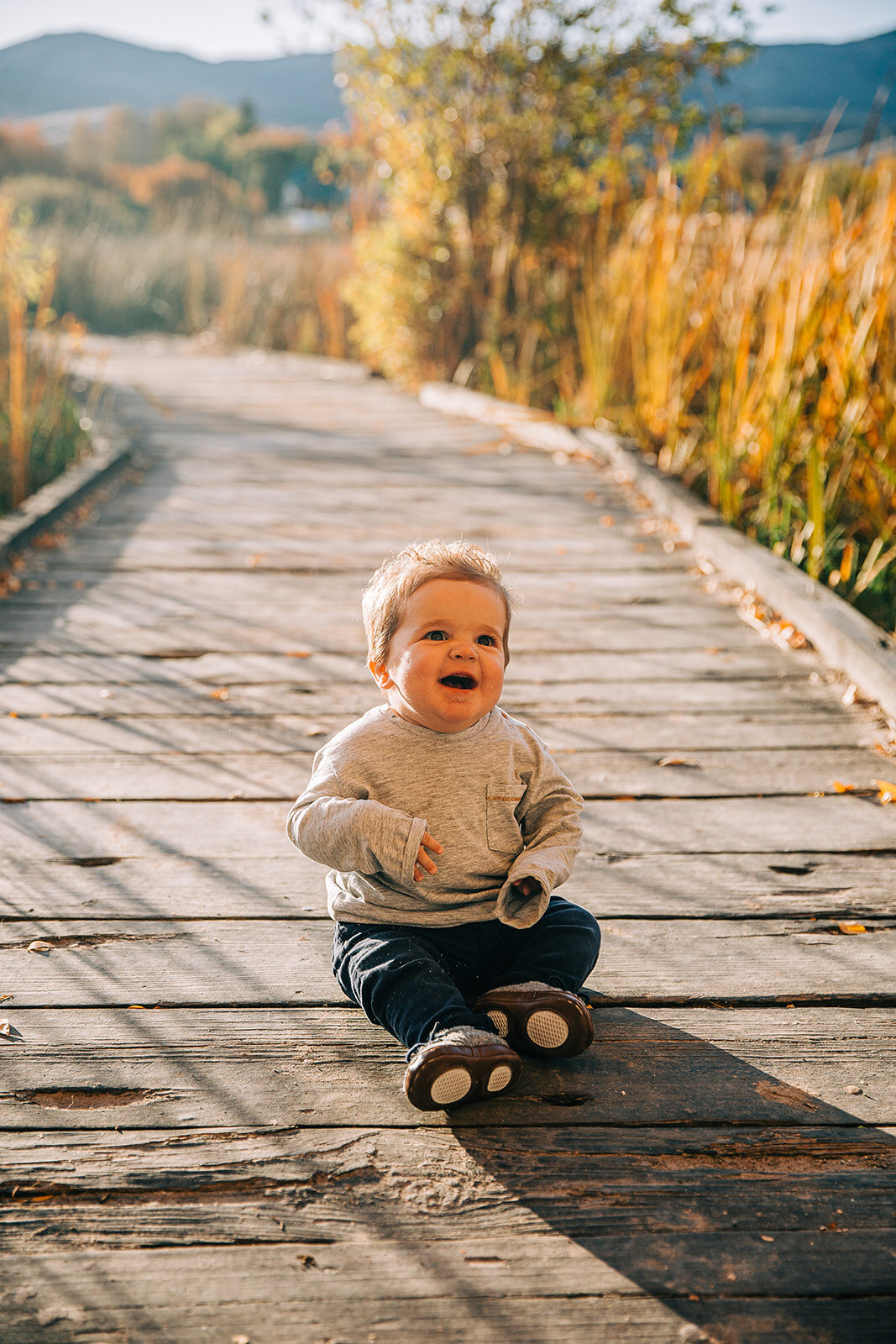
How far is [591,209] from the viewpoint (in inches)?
294

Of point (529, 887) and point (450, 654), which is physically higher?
point (450, 654)

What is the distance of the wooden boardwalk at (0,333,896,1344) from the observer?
3.55 feet

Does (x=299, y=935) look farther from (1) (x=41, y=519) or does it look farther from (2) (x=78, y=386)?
(2) (x=78, y=386)

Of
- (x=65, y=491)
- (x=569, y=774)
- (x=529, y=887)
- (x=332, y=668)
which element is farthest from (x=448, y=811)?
(x=65, y=491)

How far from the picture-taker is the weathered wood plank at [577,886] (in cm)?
181

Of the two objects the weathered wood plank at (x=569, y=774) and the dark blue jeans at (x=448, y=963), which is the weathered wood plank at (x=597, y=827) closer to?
the weathered wood plank at (x=569, y=774)

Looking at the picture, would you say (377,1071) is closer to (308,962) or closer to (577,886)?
(308,962)

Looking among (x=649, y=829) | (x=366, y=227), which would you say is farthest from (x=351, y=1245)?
(x=366, y=227)

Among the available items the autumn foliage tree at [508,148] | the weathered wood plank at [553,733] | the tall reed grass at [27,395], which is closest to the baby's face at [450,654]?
the weathered wood plank at [553,733]

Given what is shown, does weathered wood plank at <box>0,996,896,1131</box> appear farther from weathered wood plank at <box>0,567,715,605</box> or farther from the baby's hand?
weathered wood plank at <box>0,567,715,605</box>

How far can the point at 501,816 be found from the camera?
1.61 meters

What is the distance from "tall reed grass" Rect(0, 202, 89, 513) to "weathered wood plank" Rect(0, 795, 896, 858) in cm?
280

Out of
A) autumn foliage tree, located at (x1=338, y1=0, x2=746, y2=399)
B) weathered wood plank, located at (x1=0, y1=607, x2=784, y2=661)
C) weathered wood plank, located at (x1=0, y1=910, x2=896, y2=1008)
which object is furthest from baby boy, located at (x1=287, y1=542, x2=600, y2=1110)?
autumn foliage tree, located at (x1=338, y1=0, x2=746, y2=399)

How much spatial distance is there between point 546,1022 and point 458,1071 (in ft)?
0.59
